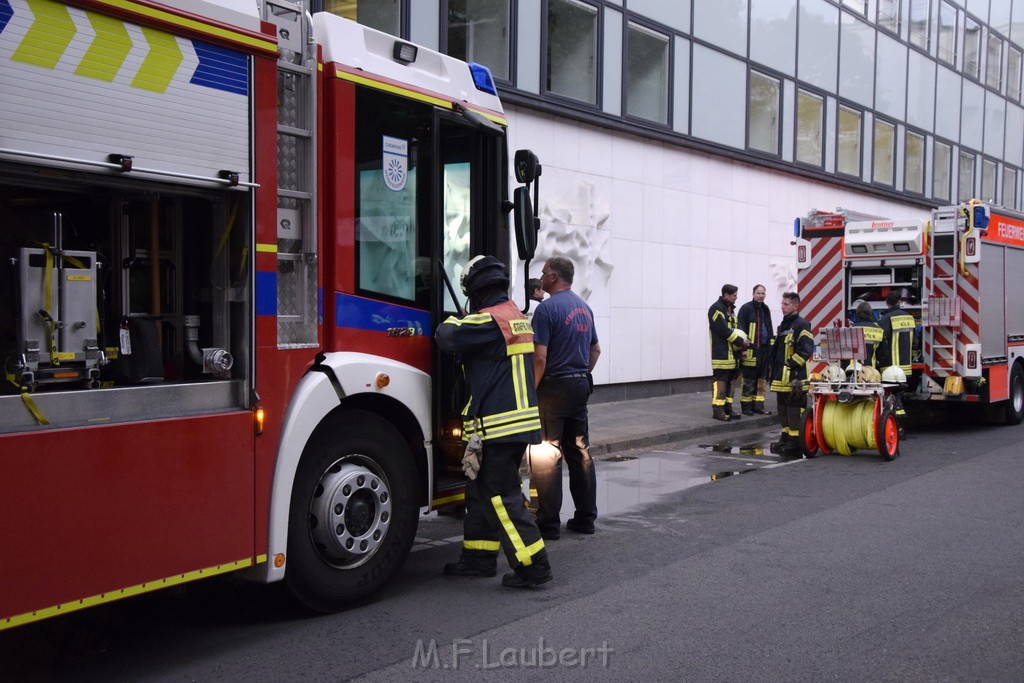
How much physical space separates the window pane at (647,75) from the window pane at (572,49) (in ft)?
2.74

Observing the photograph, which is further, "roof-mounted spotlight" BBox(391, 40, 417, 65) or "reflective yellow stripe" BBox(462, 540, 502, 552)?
"reflective yellow stripe" BBox(462, 540, 502, 552)

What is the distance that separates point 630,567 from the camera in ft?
20.7

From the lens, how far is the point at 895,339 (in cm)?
1205

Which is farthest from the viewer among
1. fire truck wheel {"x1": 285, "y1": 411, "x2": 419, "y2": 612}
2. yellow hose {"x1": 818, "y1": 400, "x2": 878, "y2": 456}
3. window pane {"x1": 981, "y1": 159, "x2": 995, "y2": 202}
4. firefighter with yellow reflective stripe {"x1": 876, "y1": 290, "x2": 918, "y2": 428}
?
window pane {"x1": 981, "y1": 159, "x2": 995, "y2": 202}

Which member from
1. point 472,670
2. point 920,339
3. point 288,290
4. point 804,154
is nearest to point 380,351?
point 288,290

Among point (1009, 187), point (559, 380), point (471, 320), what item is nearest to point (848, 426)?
point (559, 380)

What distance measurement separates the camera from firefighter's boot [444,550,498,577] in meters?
6.00

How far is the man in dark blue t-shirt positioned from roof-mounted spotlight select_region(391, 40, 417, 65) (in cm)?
184

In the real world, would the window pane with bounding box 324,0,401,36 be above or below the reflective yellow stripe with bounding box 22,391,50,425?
above

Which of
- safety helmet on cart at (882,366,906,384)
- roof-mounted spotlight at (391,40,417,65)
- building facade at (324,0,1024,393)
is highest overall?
building facade at (324,0,1024,393)

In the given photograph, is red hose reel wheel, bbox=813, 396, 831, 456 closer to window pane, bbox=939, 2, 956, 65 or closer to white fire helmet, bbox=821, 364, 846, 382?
white fire helmet, bbox=821, 364, 846, 382

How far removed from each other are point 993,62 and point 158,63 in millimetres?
28760

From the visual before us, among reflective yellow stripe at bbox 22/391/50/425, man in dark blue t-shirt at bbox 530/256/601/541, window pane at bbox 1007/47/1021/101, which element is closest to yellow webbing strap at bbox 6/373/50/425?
reflective yellow stripe at bbox 22/391/50/425

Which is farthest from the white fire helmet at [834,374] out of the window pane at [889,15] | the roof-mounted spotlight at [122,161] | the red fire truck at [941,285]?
the window pane at [889,15]
